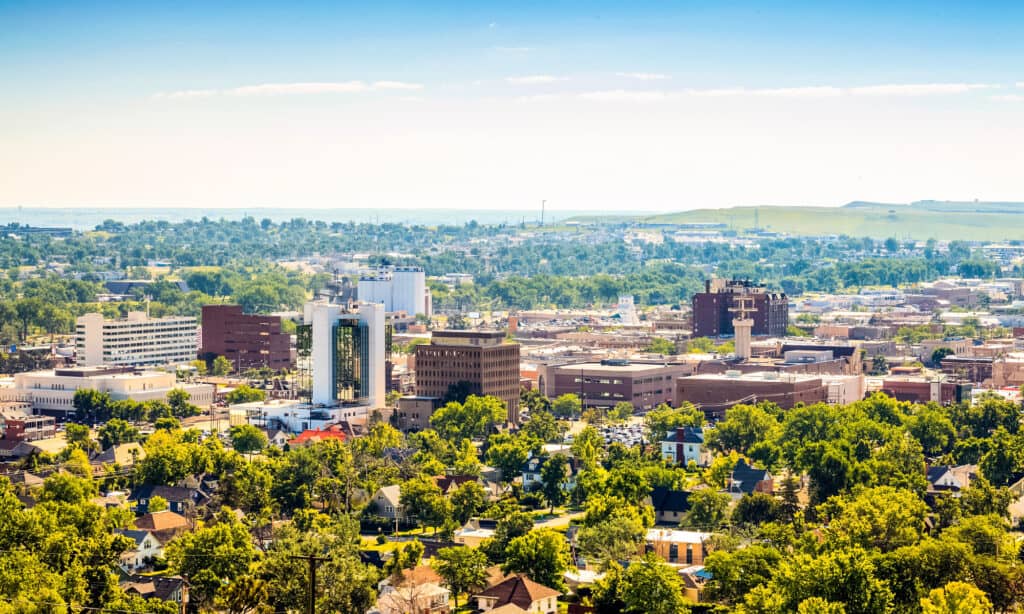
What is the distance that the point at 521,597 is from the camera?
32500 mm

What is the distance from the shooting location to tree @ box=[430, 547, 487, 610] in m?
33.4

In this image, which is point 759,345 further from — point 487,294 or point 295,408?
point 487,294

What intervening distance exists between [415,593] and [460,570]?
4.26 ft

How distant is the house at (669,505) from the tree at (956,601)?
12.7 meters

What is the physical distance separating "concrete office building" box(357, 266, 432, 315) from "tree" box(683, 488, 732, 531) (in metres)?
78.2

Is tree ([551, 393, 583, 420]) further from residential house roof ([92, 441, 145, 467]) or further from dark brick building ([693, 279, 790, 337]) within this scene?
Result: dark brick building ([693, 279, 790, 337])

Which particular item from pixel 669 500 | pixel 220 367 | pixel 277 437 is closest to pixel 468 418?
pixel 277 437

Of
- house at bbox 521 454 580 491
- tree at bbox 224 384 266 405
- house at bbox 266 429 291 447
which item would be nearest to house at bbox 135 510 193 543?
house at bbox 521 454 580 491

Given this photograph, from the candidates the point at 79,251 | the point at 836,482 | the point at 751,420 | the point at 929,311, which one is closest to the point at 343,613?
the point at 836,482

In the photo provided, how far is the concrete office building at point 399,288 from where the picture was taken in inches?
4702

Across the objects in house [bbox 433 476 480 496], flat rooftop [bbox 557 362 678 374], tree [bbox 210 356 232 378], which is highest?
house [bbox 433 476 480 496]

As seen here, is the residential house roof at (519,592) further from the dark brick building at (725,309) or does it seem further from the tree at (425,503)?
the dark brick building at (725,309)

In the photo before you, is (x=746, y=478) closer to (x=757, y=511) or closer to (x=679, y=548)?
(x=757, y=511)

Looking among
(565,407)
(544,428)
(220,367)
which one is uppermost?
(544,428)
